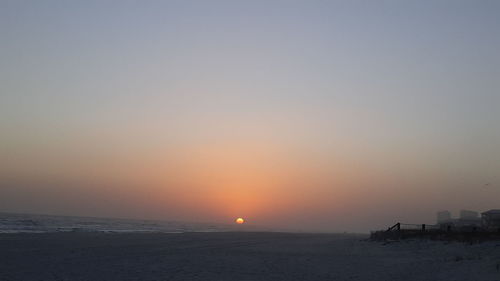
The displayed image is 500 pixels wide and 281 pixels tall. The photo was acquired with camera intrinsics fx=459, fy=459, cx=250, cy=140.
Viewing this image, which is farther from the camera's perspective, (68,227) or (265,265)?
(68,227)

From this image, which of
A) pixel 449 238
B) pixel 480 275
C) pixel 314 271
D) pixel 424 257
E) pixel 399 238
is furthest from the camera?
pixel 399 238

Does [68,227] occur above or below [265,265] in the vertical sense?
below

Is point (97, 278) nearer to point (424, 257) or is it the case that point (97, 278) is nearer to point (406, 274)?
point (406, 274)

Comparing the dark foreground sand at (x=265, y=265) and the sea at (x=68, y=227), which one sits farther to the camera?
the sea at (x=68, y=227)

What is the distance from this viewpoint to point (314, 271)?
20.7 metres

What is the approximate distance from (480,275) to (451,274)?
1225 mm

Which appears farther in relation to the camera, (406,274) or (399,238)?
(399,238)

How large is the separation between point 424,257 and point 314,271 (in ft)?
→ 23.5

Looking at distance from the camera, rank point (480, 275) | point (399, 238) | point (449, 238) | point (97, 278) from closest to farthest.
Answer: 1. point (480, 275)
2. point (97, 278)
3. point (449, 238)
4. point (399, 238)

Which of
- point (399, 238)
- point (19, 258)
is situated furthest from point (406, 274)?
point (19, 258)

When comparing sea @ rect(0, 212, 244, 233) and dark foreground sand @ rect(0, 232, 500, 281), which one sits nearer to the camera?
dark foreground sand @ rect(0, 232, 500, 281)

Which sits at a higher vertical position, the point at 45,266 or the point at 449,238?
the point at 449,238

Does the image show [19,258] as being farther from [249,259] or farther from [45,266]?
[249,259]

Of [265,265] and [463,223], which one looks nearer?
[265,265]
